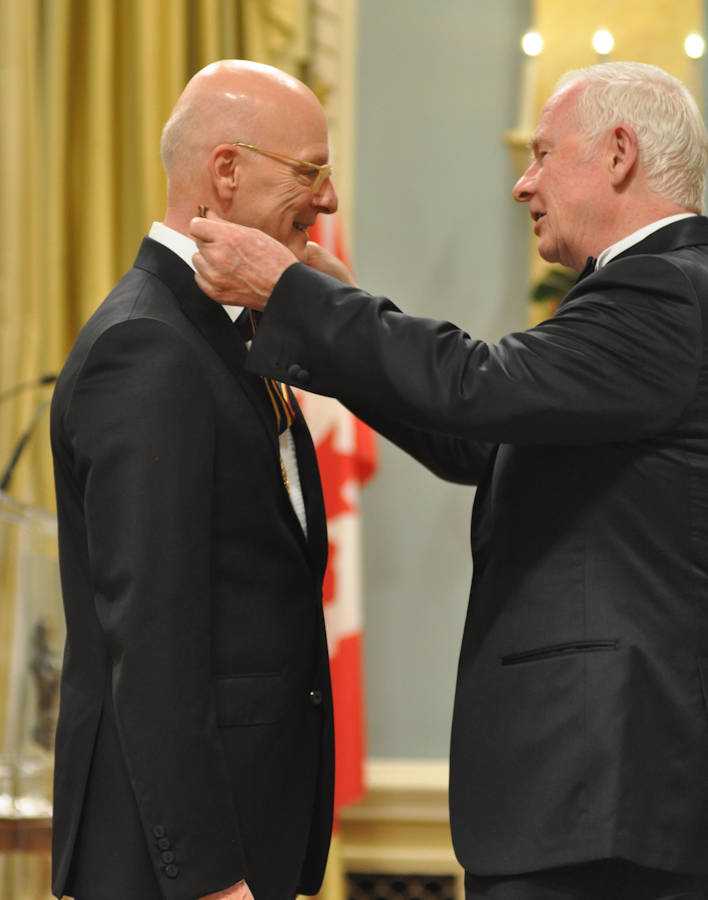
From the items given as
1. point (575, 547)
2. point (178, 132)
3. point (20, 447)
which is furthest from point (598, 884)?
point (20, 447)

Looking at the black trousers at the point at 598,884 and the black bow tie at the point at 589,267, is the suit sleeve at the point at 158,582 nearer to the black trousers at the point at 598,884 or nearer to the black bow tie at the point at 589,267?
the black trousers at the point at 598,884

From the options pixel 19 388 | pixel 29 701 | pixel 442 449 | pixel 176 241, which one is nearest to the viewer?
pixel 176 241

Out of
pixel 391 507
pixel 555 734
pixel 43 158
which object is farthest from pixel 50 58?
pixel 555 734

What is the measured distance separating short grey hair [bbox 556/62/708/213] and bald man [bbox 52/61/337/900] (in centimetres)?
42

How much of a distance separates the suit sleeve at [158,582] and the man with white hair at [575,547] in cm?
18

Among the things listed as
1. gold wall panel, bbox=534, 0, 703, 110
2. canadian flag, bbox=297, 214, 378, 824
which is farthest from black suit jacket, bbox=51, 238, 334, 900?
gold wall panel, bbox=534, 0, 703, 110

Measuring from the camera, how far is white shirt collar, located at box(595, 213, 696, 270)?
1.47 meters

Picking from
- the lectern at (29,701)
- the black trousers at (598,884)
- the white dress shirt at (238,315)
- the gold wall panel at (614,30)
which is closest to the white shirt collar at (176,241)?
the white dress shirt at (238,315)

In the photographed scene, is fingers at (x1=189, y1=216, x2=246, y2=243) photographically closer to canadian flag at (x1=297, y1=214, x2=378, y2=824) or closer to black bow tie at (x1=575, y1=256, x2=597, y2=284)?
black bow tie at (x1=575, y1=256, x2=597, y2=284)

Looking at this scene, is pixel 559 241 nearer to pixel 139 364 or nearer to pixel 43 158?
pixel 139 364

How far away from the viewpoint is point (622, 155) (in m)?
1.51

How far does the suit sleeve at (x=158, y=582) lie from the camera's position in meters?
1.17

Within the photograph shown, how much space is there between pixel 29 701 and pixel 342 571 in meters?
1.04

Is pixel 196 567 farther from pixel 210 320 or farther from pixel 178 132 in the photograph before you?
pixel 178 132
